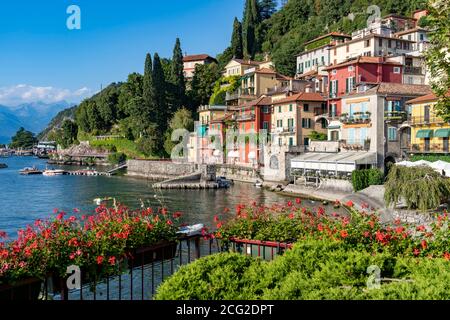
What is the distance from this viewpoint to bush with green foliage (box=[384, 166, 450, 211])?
28.1 meters

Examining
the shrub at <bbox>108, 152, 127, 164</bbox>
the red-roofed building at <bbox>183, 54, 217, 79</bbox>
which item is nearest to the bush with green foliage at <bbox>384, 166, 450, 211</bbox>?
the shrub at <bbox>108, 152, 127, 164</bbox>

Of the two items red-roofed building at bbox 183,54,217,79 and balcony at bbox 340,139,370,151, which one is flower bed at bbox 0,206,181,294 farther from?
red-roofed building at bbox 183,54,217,79

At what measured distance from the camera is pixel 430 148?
134 feet

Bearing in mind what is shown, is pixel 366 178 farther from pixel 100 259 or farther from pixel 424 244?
pixel 100 259

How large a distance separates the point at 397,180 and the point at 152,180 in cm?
4417

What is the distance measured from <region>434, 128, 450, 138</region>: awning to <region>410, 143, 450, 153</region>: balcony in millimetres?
814

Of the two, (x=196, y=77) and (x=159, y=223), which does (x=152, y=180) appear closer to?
(x=196, y=77)

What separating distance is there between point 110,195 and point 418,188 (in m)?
33.2

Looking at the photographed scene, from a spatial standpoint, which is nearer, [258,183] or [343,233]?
[343,233]

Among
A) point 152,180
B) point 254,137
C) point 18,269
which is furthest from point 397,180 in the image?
point 152,180

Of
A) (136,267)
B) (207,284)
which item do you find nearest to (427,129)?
(136,267)

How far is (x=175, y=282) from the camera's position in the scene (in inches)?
245

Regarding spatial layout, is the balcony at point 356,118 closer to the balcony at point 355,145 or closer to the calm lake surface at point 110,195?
the balcony at point 355,145

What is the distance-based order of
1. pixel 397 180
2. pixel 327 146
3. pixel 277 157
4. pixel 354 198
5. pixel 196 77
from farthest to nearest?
pixel 196 77 < pixel 277 157 < pixel 327 146 < pixel 354 198 < pixel 397 180
